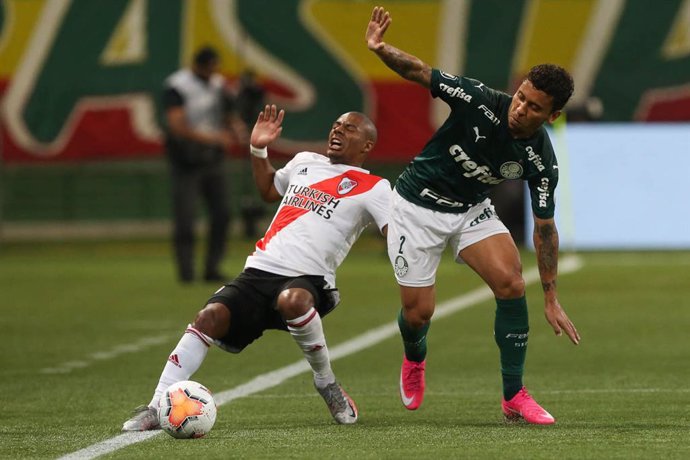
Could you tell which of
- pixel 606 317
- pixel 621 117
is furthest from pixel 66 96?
pixel 606 317

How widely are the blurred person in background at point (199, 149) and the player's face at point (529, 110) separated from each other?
9249 mm

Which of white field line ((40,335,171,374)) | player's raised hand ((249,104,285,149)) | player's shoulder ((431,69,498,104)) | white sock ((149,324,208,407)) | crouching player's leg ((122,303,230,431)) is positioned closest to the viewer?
crouching player's leg ((122,303,230,431))

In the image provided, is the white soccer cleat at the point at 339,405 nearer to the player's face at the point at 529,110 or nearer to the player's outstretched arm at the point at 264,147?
the player's outstretched arm at the point at 264,147

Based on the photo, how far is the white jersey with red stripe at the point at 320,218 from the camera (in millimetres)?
7738

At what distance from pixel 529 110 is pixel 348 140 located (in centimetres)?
106

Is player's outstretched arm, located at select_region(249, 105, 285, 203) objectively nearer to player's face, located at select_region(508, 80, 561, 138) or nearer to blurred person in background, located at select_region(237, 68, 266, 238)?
player's face, located at select_region(508, 80, 561, 138)

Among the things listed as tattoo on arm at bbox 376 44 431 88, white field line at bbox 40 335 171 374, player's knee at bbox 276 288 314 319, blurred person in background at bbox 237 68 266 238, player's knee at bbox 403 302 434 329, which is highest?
tattoo on arm at bbox 376 44 431 88

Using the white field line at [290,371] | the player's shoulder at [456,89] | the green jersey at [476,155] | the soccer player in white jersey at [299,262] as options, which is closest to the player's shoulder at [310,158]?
the soccer player in white jersey at [299,262]

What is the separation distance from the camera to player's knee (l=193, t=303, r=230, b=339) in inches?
293

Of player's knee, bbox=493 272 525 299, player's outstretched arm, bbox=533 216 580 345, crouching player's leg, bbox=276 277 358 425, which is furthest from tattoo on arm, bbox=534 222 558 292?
crouching player's leg, bbox=276 277 358 425

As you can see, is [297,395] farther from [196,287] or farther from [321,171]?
[196,287]

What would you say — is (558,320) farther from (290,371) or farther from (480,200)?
(290,371)

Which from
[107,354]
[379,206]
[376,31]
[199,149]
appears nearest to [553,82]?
[376,31]

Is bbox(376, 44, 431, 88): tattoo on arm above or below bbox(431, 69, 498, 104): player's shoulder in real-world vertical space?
above
